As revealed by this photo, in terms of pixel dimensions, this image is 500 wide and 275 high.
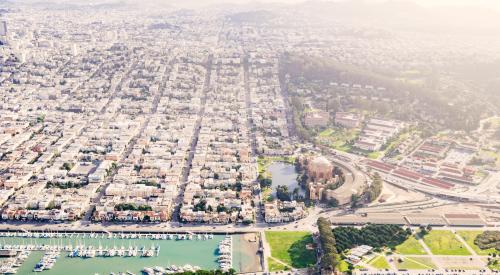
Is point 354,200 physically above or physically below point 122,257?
above

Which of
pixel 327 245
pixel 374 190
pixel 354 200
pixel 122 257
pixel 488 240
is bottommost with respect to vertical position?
pixel 122 257

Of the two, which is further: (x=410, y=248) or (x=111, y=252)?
(x=410, y=248)

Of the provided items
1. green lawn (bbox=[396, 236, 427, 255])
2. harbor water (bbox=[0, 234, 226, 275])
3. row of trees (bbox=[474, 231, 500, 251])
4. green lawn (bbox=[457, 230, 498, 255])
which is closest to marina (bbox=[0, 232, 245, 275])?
harbor water (bbox=[0, 234, 226, 275])

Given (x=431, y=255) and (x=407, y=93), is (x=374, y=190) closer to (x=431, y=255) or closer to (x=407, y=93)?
(x=431, y=255)

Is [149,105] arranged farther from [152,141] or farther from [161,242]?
[161,242]

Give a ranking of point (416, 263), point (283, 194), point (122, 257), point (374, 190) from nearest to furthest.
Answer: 1. point (122, 257)
2. point (416, 263)
3. point (283, 194)
4. point (374, 190)

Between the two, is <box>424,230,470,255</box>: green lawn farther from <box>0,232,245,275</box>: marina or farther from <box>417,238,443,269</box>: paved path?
<box>0,232,245,275</box>: marina

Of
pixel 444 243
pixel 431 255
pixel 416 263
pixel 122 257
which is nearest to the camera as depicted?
pixel 122 257

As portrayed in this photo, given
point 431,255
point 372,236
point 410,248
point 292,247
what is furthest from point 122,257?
point 431,255
